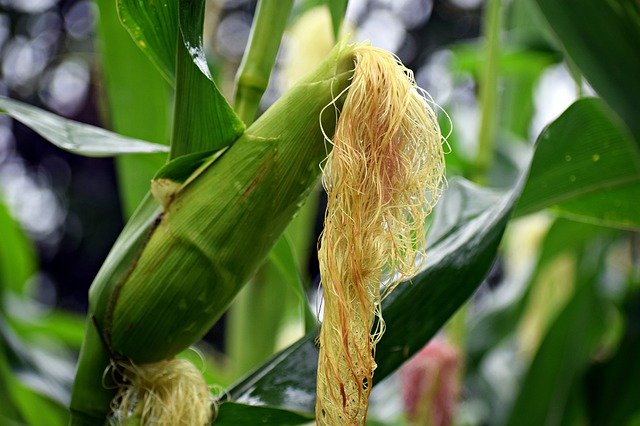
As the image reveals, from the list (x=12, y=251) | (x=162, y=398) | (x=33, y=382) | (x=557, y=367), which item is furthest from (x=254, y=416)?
(x=12, y=251)

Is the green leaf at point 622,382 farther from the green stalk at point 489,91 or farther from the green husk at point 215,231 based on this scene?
the green husk at point 215,231

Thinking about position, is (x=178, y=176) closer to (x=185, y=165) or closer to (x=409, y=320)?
(x=185, y=165)

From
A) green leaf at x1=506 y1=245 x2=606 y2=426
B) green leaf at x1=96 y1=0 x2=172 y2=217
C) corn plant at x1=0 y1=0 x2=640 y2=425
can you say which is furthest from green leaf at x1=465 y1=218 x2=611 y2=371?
green leaf at x1=96 y1=0 x2=172 y2=217

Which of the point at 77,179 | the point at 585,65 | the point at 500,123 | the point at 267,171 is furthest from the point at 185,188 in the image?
the point at 77,179

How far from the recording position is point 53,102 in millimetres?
3002

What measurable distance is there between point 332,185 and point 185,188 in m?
0.06

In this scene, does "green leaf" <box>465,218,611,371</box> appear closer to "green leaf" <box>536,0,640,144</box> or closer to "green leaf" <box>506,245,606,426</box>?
"green leaf" <box>506,245,606,426</box>

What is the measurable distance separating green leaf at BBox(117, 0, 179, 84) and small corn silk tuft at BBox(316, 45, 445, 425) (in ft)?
0.27

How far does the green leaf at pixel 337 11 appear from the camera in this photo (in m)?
0.39

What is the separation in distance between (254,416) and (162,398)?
39 mm

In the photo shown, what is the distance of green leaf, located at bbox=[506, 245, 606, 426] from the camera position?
2.11 ft

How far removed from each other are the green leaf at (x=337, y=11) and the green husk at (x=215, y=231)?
96 millimetres

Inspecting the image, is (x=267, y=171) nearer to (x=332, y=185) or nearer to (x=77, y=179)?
(x=332, y=185)

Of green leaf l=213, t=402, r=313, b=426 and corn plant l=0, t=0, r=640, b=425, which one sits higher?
corn plant l=0, t=0, r=640, b=425
